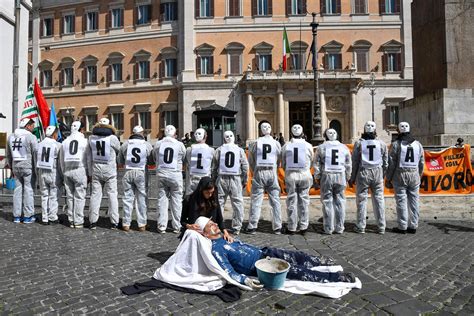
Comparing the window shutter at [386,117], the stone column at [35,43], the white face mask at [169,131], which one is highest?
the stone column at [35,43]

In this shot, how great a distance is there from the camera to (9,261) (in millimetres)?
5133

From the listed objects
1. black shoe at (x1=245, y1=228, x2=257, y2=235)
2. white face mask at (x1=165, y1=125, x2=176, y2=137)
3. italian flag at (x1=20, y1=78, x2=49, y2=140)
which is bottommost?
black shoe at (x1=245, y1=228, x2=257, y2=235)

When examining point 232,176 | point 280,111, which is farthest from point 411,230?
point 280,111

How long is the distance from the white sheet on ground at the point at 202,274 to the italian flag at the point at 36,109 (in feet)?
35.2

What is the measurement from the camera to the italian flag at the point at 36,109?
508 inches

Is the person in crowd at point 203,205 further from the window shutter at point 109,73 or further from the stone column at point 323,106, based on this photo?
the window shutter at point 109,73

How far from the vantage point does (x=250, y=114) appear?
32.1 metres

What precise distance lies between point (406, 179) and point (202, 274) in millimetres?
4797

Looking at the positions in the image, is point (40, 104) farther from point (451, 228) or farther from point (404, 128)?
point (451, 228)

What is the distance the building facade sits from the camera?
3203 cm

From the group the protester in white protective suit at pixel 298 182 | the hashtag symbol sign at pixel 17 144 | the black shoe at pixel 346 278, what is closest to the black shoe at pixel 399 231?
the protester in white protective suit at pixel 298 182

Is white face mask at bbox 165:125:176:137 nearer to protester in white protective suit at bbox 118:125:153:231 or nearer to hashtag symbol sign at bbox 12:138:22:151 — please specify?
protester in white protective suit at bbox 118:125:153:231

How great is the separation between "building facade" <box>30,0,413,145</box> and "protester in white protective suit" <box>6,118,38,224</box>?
24.8 m

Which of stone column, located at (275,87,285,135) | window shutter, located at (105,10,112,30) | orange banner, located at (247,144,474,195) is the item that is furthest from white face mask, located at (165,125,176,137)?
window shutter, located at (105,10,112,30)
